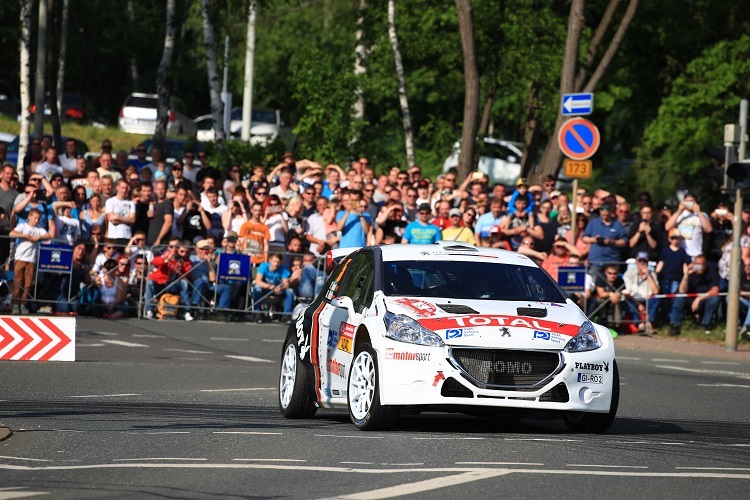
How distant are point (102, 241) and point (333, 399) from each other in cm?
1372

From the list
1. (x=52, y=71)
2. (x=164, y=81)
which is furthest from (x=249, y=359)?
(x=164, y=81)

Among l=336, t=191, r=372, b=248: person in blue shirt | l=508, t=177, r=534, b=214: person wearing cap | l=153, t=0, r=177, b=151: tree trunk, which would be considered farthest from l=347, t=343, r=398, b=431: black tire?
l=153, t=0, r=177, b=151: tree trunk

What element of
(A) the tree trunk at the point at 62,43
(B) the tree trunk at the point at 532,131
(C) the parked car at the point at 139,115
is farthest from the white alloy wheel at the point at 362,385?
(A) the tree trunk at the point at 62,43

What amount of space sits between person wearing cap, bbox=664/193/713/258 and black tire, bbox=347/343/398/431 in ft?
49.0

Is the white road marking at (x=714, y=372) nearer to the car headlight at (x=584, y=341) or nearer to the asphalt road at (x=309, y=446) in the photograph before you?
the asphalt road at (x=309, y=446)

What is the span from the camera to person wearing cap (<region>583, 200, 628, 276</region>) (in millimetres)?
26672

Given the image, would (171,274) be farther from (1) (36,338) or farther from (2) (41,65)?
(2) (41,65)

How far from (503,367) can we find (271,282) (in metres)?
14.7

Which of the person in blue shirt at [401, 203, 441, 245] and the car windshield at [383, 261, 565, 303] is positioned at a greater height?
the person in blue shirt at [401, 203, 441, 245]

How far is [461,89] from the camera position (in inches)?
2537

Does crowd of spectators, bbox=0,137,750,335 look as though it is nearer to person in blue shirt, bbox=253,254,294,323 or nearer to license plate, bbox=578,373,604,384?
person in blue shirt, bbox=253,254,294,323

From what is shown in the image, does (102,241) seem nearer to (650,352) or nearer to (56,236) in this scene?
(56,236)

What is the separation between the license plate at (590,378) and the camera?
12.5 m

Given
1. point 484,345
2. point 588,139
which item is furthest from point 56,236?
point 484,345
